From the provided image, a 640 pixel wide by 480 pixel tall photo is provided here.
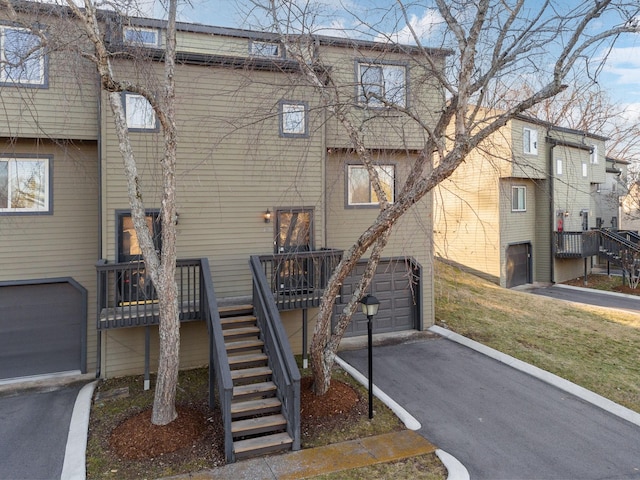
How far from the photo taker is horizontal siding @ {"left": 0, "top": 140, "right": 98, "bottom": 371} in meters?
7.98

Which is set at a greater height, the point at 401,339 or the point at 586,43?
the point at 586,43

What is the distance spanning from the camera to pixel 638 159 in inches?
1114

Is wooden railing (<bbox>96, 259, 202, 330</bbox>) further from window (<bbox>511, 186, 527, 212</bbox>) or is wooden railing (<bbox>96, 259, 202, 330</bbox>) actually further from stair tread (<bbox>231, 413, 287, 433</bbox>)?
window (<bbox>511, 186, 527, 212</bbox>)

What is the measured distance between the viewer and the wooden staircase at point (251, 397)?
17.3 ft

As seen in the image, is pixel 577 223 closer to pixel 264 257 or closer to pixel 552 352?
pixel 552 352

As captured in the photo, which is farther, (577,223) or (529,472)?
(577,223)

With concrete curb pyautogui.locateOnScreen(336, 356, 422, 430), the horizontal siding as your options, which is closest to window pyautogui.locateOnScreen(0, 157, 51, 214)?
the horizontal siding

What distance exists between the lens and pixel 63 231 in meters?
8.30

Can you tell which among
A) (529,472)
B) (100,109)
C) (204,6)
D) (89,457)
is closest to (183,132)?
(100,109)

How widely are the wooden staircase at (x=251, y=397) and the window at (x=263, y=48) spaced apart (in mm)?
4763

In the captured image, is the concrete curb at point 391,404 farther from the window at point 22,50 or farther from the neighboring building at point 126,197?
the window at point 22,50

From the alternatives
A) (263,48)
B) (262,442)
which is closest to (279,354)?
(262,442)

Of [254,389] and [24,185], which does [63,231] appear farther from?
[254,389]

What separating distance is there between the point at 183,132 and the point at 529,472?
8.14 m
